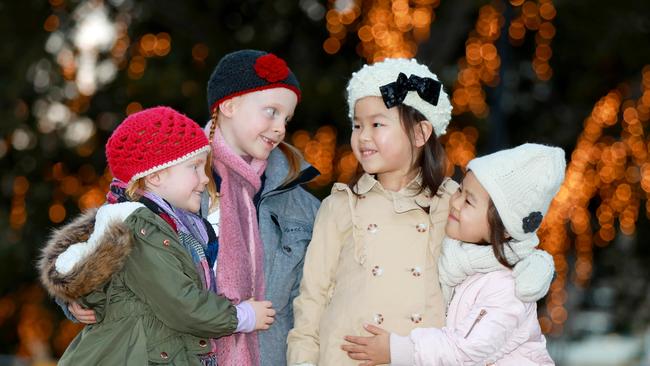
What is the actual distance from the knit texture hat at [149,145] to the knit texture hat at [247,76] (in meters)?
0.36

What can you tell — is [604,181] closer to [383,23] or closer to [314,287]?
[383,23]

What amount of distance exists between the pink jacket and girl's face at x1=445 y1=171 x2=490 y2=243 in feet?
0.45

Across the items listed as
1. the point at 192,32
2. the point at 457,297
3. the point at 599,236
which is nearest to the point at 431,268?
the point at 457,297

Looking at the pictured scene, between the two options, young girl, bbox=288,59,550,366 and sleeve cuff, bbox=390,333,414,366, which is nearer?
sleeve cuff, bbox=390,333,414,366

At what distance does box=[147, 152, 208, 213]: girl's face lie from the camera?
3.15 m

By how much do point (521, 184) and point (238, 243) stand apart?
103 centimetres

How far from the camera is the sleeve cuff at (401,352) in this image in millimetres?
3033

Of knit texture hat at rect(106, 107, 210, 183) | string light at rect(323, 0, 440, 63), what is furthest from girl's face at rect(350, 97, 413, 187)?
string light at rect(323, 0, 440, 63)

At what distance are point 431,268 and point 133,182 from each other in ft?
3.47

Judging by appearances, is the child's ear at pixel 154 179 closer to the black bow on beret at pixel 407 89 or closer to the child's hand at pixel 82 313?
the child's hand at pixel 82 313

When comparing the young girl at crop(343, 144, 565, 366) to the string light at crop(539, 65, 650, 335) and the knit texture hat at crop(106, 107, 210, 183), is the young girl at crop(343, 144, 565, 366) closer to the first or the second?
the knit texture hat at crop(106, 107, 210, 183)

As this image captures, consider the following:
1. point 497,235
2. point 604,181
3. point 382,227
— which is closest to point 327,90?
point 604,181

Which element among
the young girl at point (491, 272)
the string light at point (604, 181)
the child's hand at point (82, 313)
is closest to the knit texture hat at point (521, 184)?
the young girl at point (491, 272)

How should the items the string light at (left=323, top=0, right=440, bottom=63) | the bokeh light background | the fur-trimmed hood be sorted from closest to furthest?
the fur-trimmed hood → the string light at (left=323, top=0, right=440, bottom=63) → the bokeh light background
